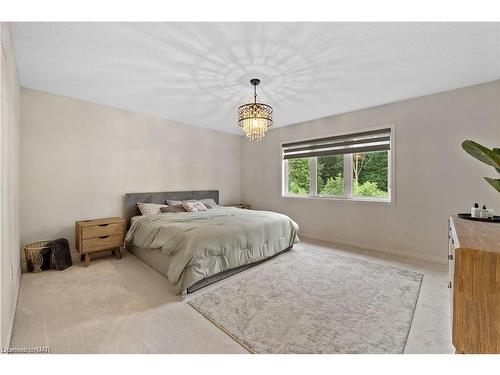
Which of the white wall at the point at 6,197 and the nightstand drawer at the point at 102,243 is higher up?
the white wall at the point at 6,197

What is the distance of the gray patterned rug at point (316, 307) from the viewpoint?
5.09ft

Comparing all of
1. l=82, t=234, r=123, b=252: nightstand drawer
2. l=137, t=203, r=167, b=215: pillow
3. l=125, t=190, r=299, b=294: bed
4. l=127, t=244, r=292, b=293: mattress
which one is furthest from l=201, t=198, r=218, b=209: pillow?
l=82, t=234, r=123, b=252: nightstand drawer

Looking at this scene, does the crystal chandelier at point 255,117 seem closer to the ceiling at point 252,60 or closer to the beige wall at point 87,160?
the ceiling at point 252,60

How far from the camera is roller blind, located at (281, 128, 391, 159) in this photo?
3.61 meters

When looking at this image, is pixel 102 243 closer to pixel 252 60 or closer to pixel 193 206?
pixel 193 206

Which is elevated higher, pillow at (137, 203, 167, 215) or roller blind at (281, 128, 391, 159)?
roller blind at (281, 128, 391, 159)

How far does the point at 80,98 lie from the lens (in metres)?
3.25

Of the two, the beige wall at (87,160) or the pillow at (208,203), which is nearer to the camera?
the beige wall at (87,160)

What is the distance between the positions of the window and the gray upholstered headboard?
→ 1811mm

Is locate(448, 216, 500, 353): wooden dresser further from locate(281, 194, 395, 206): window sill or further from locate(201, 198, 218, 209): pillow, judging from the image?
locate(201, 198, 218, 209): pillow

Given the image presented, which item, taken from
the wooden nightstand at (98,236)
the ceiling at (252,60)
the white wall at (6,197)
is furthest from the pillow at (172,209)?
the white wall at (6,197)

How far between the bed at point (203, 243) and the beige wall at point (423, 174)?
3.96 ft

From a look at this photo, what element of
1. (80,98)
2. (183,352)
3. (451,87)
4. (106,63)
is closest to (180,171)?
(80,98)

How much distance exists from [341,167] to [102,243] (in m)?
4.17
